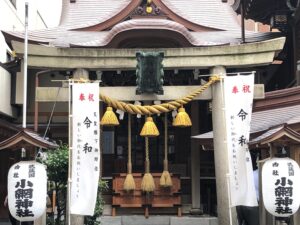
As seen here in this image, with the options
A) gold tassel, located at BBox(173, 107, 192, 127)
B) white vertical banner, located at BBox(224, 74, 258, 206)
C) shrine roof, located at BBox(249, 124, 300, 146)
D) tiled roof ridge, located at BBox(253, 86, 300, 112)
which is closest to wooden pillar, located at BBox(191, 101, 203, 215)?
tiled roof ridge, located at BBox(253, 86, 300, 112)

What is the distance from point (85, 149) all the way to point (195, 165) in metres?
6.33

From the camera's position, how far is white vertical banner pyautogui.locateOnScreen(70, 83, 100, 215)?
35.6ft

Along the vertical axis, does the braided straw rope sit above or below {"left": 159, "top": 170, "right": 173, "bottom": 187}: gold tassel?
above

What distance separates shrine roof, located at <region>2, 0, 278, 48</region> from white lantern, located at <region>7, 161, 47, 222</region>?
5.90 m

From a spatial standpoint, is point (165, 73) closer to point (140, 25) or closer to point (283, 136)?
point (140, 25)

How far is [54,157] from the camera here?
470 inches

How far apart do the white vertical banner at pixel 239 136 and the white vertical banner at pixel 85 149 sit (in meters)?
2.78

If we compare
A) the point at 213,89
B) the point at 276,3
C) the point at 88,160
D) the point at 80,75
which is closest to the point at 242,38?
the point at 276,3

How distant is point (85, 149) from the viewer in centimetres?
1109

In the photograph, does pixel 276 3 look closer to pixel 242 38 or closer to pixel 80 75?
pixel 242 38

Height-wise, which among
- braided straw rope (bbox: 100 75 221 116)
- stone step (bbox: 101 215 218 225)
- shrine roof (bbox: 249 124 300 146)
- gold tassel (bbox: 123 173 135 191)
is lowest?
stone step (bbox: 101 215 218 225)

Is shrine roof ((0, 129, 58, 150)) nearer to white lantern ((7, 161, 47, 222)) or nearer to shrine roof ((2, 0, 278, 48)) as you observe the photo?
white lantern ((7, 161, 47, 222))

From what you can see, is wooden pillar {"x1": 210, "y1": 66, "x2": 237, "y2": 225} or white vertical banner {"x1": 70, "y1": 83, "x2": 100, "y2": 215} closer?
white vertical banner {"x1": 70, "y1": 83, "x2": 100, "y2": 215}

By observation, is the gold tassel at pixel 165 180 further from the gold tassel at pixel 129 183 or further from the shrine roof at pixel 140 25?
the shrine roof at pixel 140 25
